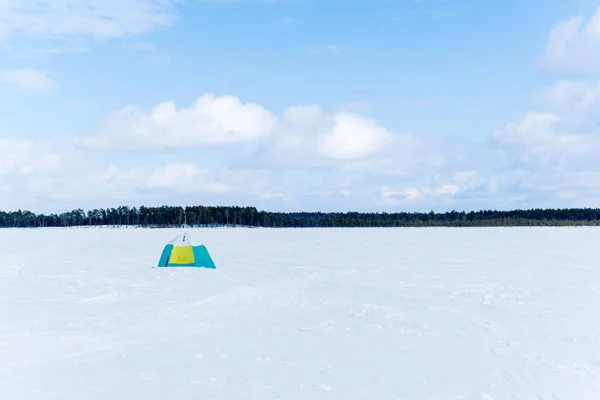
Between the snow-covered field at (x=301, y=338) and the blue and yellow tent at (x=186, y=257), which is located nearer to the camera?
the snow-covered field at (x=301, y=338)

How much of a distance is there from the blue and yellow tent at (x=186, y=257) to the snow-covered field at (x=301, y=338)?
3.25 m

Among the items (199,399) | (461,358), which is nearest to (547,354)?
(461,358)

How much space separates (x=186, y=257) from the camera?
20.8m

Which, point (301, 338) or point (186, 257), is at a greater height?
point (186, 257)

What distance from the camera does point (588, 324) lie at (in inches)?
397

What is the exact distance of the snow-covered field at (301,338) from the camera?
6.53 meters

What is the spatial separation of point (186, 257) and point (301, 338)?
12.6 m

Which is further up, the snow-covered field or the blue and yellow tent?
the blue and yellow tent

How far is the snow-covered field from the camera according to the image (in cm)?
653

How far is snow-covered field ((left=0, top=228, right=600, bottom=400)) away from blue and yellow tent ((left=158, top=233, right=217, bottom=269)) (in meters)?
3.25

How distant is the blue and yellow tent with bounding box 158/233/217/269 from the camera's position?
2069 centimetres

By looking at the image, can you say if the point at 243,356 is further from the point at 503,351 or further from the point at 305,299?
the point at 305,299

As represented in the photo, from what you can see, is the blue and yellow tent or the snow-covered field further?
the blue and yellow tent

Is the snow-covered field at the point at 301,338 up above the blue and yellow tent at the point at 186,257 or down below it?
below
